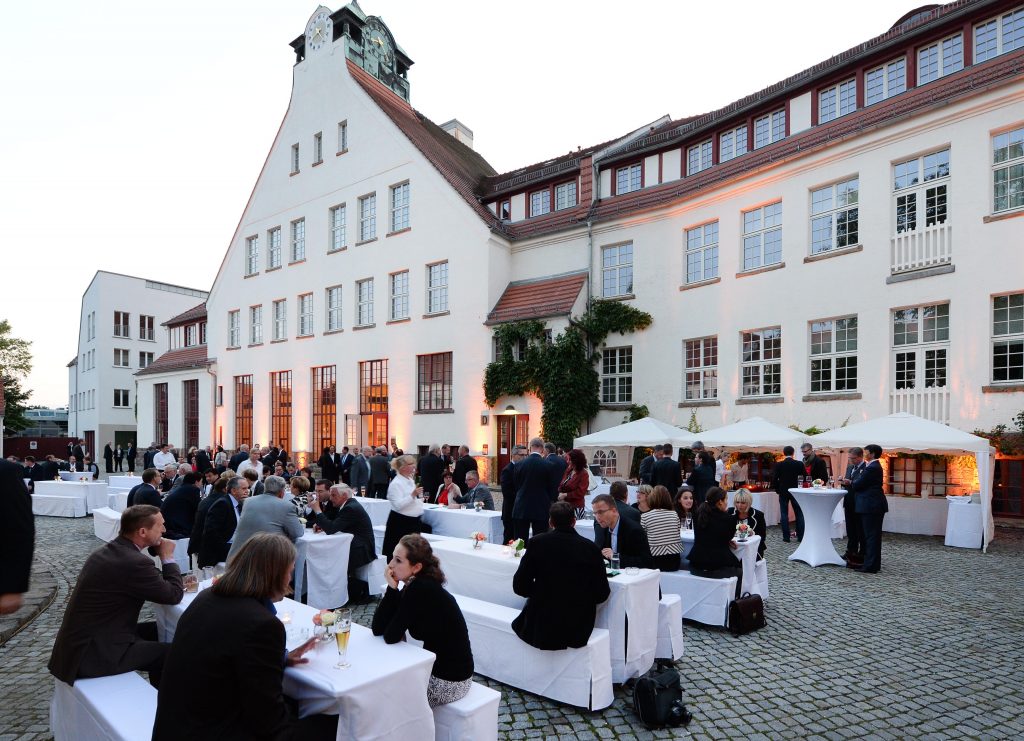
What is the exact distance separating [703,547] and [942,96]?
44.0 feet

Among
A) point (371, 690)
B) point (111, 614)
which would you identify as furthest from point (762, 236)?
point (111, 614)

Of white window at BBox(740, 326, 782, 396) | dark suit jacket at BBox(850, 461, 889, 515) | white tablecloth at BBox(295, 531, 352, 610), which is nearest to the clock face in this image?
white window at BBox(740, 326, 782, 396)

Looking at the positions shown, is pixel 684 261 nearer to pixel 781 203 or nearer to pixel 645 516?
pixel 781 203

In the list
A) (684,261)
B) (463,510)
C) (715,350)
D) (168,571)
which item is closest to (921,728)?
(168,571)

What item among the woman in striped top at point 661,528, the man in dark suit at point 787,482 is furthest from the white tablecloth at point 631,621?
the man in dark suit at point 787,482

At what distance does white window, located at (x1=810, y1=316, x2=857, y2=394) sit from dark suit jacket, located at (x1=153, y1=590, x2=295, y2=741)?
15982 mm

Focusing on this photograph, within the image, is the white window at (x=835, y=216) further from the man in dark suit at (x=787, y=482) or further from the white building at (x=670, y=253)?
the man in dark suit at (x=787, y=482)

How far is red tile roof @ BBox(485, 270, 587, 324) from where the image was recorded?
20.6 meters

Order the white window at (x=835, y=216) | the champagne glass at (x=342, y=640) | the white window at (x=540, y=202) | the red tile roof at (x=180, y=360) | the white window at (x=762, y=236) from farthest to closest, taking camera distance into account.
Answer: the red tile roof at (x=180, y=360) < the white window at (x=540, y=202) < the white window at (x=762, y=236) < the white window at (x=835, y=216) < the champagne glass at (x=342, y=640)

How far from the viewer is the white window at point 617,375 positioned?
805 inches

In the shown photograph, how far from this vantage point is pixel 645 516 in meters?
7.00

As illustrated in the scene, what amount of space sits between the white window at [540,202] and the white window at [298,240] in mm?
11299

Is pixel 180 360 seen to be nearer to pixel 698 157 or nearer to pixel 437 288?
pixel 437 288

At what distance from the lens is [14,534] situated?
3.16 m
